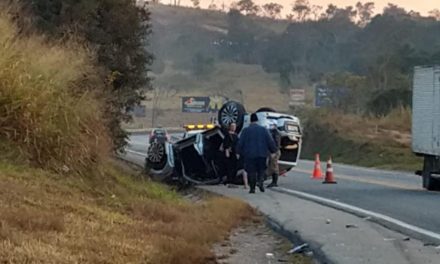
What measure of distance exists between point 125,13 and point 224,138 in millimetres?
5209

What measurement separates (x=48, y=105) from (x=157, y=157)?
785cm

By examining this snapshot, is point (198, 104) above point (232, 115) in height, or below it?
below

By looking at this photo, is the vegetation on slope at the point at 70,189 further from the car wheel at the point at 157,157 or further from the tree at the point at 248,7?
the tree at the point at 248,7

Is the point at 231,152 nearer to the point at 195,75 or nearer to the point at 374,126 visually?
the point at 374,126

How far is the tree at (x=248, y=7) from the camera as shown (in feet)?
519

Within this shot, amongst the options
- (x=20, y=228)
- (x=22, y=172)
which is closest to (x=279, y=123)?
(x=22, y=172)

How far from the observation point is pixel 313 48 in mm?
124000

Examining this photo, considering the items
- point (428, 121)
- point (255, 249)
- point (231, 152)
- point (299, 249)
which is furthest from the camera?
point (428, 121)

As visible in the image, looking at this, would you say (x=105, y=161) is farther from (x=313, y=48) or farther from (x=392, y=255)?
(x=313, y=48)

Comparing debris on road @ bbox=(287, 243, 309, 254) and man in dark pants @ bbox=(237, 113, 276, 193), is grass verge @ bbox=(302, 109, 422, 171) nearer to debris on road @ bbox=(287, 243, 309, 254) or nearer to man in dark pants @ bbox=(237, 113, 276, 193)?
man in dark pants @ bbox=(237, 113, 276, 193)

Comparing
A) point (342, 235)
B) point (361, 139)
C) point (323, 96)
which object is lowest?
point (361, 139)

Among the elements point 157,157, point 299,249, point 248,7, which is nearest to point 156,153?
point 157,157

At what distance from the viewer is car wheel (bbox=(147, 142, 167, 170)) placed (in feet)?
72.7

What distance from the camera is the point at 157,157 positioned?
22.4 metres
